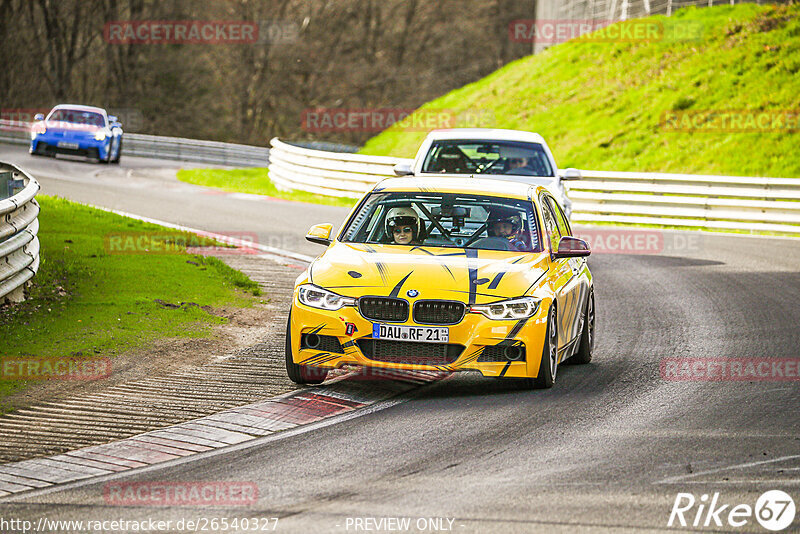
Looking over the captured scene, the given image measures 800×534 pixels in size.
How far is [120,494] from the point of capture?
→ 635 cm

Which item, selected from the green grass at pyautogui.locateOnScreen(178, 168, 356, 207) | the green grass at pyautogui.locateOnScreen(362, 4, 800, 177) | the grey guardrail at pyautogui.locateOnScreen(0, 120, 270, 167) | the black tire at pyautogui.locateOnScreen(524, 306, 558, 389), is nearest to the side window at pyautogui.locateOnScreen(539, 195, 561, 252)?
the black tire at pyautogui.locateOnScreen(524, 306, 558, 389)

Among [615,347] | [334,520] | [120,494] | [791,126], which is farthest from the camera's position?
[791,126]

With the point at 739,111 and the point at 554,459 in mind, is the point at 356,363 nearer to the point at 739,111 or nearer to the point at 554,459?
the point at 554,459

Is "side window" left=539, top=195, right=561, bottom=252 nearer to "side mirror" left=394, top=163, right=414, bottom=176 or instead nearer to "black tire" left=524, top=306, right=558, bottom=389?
"black tire" left=524, top=306, right=558, bottom=389

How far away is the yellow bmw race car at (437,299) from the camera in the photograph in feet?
28.5

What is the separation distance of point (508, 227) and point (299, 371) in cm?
222

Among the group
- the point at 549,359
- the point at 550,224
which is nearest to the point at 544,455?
the point at 549,359

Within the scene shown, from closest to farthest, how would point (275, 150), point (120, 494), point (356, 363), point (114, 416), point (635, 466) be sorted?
point (120, 494), point (635, 466), point (114, 416), point (356, 363), point (275, 150)

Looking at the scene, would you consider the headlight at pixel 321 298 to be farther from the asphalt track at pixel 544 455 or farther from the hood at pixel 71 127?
the hood at pixel 71 127

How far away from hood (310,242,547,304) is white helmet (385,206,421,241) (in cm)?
40

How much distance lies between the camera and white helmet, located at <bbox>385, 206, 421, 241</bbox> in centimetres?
996

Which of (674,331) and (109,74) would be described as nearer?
(674,331)

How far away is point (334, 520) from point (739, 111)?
28.9 meters

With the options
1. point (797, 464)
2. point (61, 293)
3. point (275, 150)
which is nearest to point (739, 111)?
point (275, 150)
